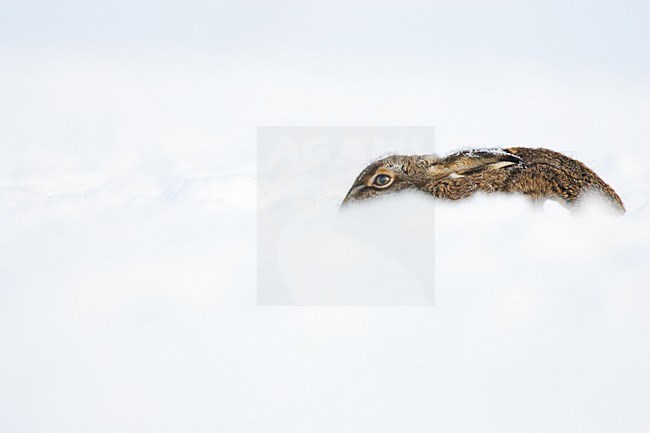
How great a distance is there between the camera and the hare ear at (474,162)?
9.62 metres

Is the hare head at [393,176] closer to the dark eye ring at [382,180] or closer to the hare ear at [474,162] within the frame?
the dark eye ring at [382,180]

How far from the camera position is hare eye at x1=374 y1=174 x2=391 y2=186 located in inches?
385

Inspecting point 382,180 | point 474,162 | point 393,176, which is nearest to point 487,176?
point 474,162

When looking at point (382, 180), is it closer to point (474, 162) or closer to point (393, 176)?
point (393, 176)

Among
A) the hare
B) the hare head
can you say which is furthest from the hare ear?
the hare head

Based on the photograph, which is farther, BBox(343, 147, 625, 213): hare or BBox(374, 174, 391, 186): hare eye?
BBox(374, 174, 391, 186): hare eye

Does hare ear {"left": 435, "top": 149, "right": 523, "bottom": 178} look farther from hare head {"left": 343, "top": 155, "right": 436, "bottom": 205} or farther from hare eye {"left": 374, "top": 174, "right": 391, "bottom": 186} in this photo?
hare eye {"left": 374, "top": 174, "right": 391, "bottom": 186}

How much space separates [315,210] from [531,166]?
2775 millimetres

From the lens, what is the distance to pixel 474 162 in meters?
9.62

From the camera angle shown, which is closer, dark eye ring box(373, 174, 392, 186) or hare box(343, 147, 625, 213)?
hare box(343, 147, 625, 213)

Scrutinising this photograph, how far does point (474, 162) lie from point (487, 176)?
238 mm

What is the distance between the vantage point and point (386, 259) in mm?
9312

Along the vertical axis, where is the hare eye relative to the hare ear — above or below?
below

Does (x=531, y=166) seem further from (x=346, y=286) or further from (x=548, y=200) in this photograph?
(x=346, y=286)
